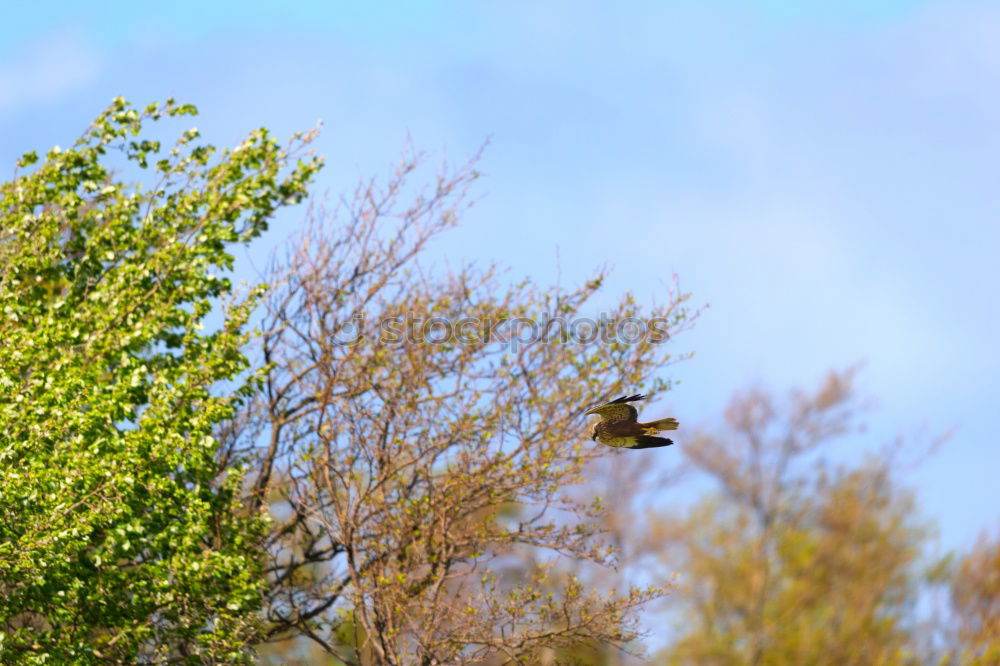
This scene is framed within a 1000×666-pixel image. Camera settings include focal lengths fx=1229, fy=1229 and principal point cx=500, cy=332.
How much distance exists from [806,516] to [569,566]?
9.23 m

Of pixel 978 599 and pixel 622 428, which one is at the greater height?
pixel 978 599

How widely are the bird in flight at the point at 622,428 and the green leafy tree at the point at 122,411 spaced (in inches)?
353

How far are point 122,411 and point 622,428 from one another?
10348mm

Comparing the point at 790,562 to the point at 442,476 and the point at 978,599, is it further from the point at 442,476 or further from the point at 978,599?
the point at 442,476

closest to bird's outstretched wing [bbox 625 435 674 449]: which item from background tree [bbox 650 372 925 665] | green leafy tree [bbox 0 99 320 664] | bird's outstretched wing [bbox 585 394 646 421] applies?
bird's outstretched wing [bbox 585 394 646 421]

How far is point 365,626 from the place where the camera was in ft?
52.3

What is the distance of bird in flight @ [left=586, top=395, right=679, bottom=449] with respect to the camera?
708cm

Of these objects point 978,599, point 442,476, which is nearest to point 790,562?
point 978,599

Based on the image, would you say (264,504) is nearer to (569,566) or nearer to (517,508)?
(569,566)

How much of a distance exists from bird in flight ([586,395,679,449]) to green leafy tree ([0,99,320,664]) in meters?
8.96

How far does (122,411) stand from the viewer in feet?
52.0

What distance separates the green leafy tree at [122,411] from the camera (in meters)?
14.7

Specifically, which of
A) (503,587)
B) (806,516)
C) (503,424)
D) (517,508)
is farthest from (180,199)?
(806,516)

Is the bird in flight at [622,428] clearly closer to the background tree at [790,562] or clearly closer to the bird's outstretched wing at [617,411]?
the bird's outstretched wing at [617,411]
